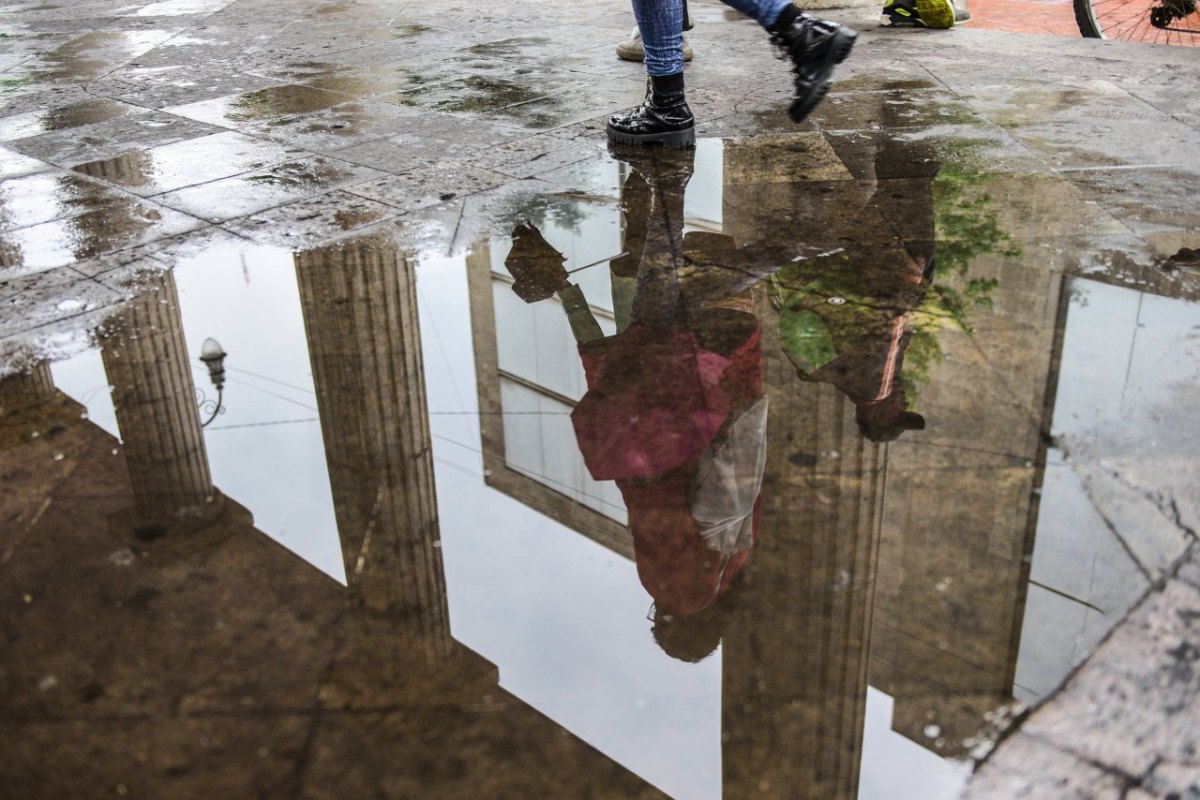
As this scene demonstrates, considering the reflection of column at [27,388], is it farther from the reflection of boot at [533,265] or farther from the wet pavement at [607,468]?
the reflection of boot at [533,265]

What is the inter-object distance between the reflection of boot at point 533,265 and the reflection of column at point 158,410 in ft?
2.95

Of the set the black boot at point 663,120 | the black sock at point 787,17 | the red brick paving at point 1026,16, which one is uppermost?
the black sock at point 787,17

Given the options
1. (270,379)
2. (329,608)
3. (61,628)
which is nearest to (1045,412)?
(329,608)

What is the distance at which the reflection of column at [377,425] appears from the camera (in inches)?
70.1

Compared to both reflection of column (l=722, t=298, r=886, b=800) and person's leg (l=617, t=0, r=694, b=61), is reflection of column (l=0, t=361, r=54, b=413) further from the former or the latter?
person's leg (l=617, t=0, r=694, b=61)

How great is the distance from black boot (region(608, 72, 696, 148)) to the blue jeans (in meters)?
0.05

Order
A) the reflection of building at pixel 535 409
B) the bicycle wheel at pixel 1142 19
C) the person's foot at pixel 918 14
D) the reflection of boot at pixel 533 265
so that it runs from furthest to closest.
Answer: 1. the bicycle wheel at pixel 1142 19
2. the person's foot at pixel 918 14
3. the reflection of boot at pixel 533 265
4. the reflection of building at pixel 535 409

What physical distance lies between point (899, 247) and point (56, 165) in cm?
313

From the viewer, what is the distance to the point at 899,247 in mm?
2996

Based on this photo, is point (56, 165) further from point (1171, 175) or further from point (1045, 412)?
point (1171, 175)

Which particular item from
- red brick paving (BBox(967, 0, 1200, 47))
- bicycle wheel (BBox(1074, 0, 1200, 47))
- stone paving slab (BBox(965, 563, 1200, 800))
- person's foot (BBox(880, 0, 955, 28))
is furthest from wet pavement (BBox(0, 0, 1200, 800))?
red brick paving (BBox(967, 0, 1200, 47))

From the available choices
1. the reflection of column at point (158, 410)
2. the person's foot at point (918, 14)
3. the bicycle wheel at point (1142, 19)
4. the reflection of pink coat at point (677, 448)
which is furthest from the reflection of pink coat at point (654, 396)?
the bicycle wheel at point (1142, 19)

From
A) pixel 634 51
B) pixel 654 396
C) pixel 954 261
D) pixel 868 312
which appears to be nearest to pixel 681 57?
pixel 954 261

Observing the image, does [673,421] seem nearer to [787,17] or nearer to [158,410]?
[158,410]
